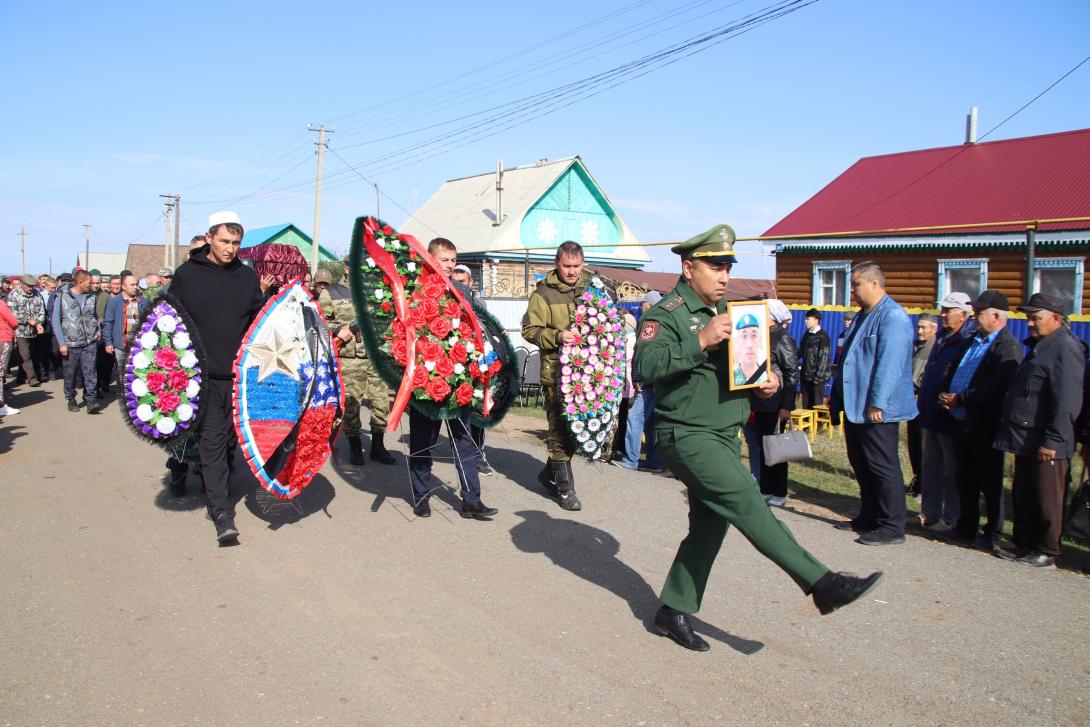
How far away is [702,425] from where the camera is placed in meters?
4.37

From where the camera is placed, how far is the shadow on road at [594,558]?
15.6 feet

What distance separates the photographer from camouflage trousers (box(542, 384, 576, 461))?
291 inches

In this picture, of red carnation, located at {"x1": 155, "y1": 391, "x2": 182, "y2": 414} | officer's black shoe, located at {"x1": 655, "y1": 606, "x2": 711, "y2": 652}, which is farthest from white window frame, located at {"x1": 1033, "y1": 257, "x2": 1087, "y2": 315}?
red carnation, located at {"x1": 155, "y1": 391, "x2": 182, "y2": 414}

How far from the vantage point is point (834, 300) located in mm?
23156

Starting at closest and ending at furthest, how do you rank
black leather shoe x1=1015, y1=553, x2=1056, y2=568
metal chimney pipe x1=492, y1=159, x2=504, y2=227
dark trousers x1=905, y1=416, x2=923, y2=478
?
black leather shoe x1=1015, y1=553, x2=1056, y2=568 → dark trousers x1=905, y1=416, x2=923, y2=478 → metal chimney pipe x1=492, y1=159, x2=504, y2=227

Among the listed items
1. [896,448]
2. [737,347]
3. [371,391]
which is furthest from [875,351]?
[371,391]

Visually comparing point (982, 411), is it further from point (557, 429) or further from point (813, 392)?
point (813, 392)

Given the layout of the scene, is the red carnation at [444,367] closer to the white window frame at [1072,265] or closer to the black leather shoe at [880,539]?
the black leather shoe at [880,539]

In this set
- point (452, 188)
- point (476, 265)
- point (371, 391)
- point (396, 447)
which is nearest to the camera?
point (371, 391)

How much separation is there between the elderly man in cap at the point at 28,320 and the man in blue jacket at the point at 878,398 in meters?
15.1

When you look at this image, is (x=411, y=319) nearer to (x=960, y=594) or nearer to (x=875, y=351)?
(x=875, y=351)

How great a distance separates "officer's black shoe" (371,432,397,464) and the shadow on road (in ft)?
8.04

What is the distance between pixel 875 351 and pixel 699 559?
2.93 m

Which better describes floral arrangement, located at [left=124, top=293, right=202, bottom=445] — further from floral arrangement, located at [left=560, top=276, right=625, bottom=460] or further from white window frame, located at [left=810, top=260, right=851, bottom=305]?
white window frame, located at [left=810, top=260, right=851, bottom=305]
